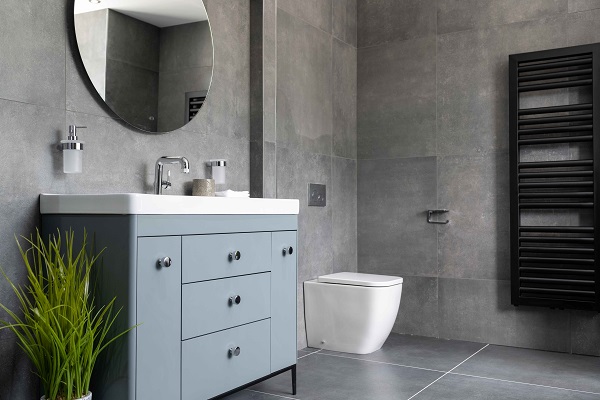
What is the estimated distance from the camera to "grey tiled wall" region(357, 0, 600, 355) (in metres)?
3.42

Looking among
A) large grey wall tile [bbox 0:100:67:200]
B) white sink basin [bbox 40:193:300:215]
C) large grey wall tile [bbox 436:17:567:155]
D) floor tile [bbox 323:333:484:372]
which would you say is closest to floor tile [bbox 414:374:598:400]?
floor tile [bbox 323:333:484:372]

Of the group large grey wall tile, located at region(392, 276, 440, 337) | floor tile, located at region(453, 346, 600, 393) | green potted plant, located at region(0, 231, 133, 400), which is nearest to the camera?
green potted plant, located at region(0, 231, 133, 400)

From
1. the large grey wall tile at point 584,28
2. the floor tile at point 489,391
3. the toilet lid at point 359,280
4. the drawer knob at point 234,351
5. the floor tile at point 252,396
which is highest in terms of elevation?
the large grey wall tile at point 584,28

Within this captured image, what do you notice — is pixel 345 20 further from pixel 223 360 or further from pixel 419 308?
pixel 223 360

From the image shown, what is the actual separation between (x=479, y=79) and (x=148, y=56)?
1.94 metres

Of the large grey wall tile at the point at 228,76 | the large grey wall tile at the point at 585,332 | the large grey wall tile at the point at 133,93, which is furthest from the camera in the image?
the large grey wall tile at the point at 585,332

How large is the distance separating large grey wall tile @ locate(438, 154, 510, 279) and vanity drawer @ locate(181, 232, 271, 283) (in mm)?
1522

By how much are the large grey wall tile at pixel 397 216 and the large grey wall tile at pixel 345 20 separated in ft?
2.62

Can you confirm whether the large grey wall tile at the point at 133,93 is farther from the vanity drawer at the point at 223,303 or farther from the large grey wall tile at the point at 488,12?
the large grey wall tile at the point at 488,12

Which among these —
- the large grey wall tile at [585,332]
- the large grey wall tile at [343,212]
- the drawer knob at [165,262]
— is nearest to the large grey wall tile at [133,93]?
the drawer knob at [165,262]

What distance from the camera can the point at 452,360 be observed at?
3.19 m

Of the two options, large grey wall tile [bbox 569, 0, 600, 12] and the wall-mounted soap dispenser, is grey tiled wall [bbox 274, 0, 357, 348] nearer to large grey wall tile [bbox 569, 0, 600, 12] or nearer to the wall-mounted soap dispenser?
the wall-mounted soap dispenser

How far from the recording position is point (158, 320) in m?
2.02

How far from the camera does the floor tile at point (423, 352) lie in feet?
10.3
